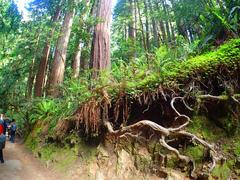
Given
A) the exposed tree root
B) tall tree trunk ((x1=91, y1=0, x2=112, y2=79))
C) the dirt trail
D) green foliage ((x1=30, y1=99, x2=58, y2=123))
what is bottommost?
the dirt trail

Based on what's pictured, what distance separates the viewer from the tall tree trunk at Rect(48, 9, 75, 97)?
36.9ft

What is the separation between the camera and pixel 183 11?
39.3 feet

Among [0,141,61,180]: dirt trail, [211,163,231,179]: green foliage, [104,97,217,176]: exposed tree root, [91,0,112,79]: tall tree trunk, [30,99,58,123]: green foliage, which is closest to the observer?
[211,163,231,179]: green foliage

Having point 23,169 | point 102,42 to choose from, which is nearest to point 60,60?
point 102,42

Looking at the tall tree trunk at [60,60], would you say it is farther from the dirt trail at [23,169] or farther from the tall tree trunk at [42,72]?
the dirt trail at [23,169]

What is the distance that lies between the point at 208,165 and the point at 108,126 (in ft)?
7.40

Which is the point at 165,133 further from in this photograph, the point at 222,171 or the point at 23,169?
the point at 23,169

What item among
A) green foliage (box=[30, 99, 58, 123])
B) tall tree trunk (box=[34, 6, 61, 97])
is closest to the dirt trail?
green foliage (box=[30, 99, 58, 123])

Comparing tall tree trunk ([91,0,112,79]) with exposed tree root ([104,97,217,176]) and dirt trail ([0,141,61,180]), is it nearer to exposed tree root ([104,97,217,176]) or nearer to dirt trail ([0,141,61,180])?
exposed tree root ([104,97,217,176])

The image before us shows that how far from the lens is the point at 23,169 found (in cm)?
700

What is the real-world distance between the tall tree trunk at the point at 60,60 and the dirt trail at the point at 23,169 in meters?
3.31

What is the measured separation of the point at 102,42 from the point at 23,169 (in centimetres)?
447

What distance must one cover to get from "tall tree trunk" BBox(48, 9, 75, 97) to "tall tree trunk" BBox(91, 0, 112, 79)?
10.1 feet

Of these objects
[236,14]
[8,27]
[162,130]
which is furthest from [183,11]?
[162,130]
